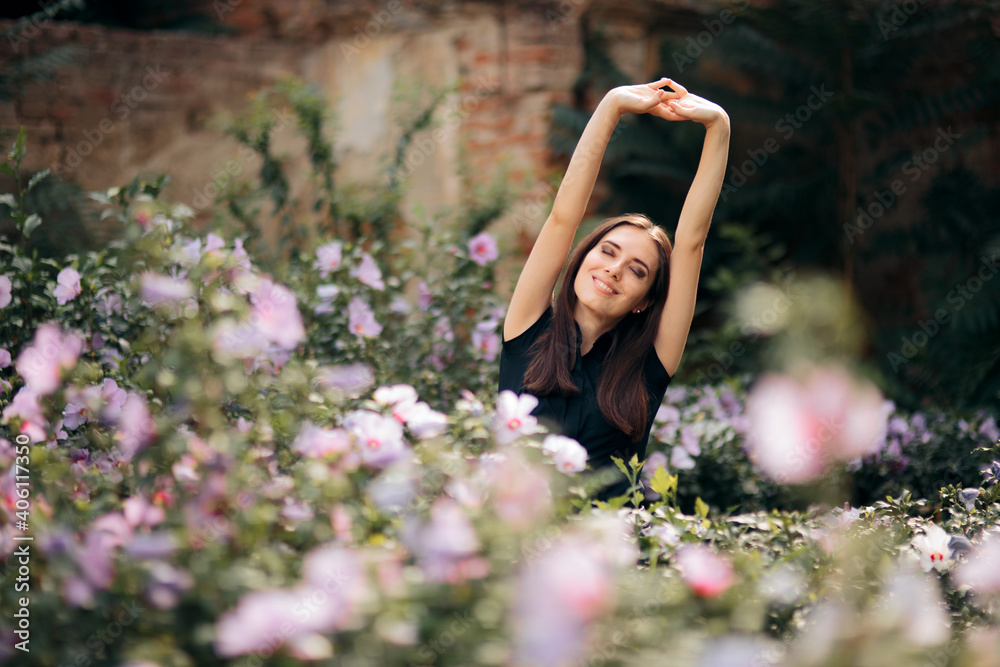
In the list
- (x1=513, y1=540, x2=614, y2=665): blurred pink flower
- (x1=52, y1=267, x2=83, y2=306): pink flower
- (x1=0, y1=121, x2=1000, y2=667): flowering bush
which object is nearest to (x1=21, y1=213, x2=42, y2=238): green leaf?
(x1=52, y1=267, x2=83, y2=306): pink flower

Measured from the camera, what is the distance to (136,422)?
103cm

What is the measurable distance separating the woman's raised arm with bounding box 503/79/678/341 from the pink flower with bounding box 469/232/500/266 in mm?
694

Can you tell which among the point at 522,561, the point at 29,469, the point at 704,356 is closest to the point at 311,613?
the point at 522,561

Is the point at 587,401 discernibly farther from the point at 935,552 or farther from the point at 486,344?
the point at 935,552

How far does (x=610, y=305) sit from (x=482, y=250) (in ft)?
2.78

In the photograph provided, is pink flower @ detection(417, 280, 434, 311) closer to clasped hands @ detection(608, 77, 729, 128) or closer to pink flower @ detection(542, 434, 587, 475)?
clasped hands @ detection(608, 77, 729, 128)

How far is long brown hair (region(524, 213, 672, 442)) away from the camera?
2006 millimetres

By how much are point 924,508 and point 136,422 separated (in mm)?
1952

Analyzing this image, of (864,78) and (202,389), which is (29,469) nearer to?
(202,389)

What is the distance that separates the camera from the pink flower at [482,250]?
280 centimetres

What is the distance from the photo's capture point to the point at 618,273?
6.77 ft

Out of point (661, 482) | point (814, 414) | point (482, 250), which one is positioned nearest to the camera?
point (814, 414)

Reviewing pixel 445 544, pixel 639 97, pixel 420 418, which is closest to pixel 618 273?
pixel 639 97

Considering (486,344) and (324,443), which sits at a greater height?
(324,443)
